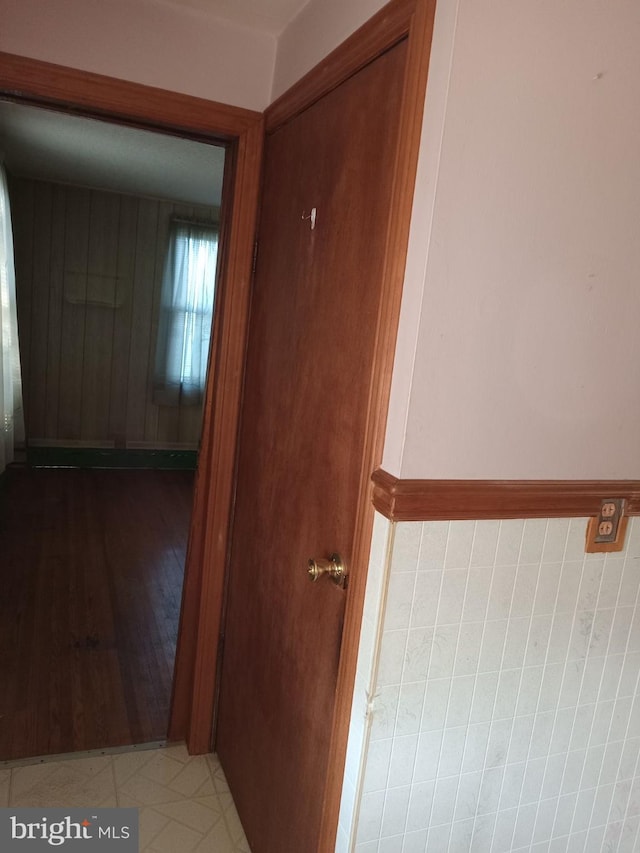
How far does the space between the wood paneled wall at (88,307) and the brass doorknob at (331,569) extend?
15.0 feet

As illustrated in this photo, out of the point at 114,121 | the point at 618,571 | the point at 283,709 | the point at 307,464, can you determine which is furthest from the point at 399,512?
the point at 114,121

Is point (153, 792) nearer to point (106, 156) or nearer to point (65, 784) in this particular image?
point (65, 784)

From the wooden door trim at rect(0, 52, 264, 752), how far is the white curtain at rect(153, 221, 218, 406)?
3.62 meters

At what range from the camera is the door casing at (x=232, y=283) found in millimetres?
1114

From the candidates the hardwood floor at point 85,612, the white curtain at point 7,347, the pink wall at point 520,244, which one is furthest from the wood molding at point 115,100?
the white curtain at point 7,347

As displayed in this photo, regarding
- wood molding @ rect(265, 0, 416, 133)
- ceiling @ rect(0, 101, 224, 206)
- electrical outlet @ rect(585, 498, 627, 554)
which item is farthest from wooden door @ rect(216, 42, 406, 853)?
ceiling @ rect(0, 101, 224, 206)

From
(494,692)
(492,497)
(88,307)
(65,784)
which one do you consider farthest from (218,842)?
(88,307)

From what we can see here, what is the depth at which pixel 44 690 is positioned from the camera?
7.58 ft

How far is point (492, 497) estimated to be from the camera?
3.82ft

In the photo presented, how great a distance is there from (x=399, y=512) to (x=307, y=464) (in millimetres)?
408

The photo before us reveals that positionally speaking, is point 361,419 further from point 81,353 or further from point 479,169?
point 81,353

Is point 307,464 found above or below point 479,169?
below

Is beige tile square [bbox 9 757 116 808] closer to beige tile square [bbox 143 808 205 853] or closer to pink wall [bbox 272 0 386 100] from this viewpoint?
beige tile square [bbox 143 808 205 853]

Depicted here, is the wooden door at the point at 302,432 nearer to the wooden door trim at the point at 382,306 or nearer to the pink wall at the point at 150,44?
the wooden door trim at the point at 382,306
